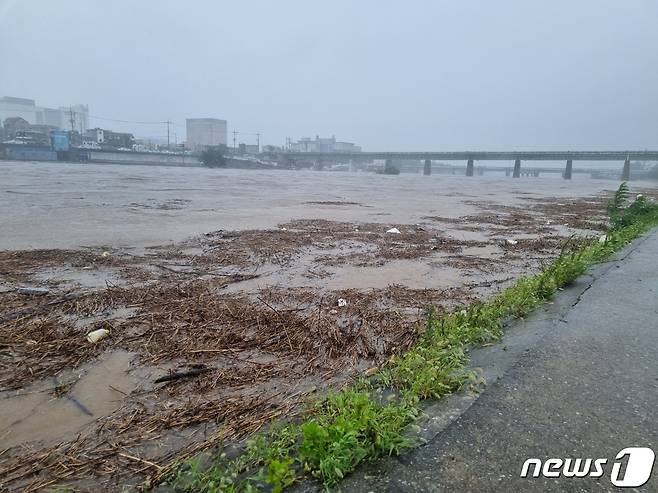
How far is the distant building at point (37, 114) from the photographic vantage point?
12779 centimetres

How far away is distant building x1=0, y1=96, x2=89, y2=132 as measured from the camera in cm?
12779

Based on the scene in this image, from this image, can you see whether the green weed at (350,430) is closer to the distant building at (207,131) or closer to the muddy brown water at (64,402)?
the muddy brown water at (64,402)

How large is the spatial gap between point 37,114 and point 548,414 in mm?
187716

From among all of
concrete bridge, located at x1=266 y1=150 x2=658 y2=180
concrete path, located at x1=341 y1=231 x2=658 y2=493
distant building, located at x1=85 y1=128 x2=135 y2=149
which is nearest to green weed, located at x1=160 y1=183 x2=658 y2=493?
concrete path, located at x1=341 y1=231 x2=658 y2=493

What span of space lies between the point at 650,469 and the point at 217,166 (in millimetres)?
95557

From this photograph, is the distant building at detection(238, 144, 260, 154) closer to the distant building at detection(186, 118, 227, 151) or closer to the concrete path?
the distant building at detection(186, 118, 227, 151)

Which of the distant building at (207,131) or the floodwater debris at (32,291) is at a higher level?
the distant building at (207,131)

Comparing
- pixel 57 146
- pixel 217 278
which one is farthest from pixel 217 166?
pixel 217 278

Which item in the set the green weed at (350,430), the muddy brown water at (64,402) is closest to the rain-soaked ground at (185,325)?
the muddy brown water at (64,402)

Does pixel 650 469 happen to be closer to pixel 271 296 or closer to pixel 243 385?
pixel 243 385

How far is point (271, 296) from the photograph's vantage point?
5.12 metres

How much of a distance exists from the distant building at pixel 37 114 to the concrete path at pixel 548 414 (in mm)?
143914

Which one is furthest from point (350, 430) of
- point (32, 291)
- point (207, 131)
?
point (207, 131)

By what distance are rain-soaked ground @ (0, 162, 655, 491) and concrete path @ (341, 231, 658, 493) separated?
0.94m
